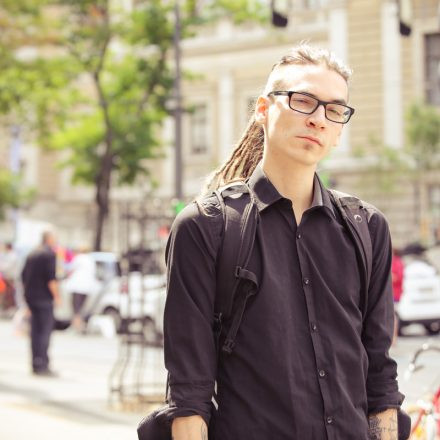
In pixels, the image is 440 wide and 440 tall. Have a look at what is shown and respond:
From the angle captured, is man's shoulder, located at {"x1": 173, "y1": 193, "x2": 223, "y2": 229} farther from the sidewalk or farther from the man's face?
the sidewalk

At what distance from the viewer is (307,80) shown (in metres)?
2.78

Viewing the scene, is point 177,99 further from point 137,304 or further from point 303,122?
point 303,122

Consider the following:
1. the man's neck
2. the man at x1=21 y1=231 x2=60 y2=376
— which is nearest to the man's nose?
the man's neck

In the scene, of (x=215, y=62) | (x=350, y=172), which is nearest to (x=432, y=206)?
(x=350, y=172)

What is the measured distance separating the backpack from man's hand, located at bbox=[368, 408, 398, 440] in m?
0.27

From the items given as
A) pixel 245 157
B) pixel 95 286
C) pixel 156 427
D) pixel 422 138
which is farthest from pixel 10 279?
pixel 156 427

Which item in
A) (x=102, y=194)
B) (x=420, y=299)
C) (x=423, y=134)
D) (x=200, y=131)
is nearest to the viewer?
(x=420, y=299)

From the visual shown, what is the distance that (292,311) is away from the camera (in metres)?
2.63

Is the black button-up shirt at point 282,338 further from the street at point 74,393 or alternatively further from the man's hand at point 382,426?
the street at point 74,393

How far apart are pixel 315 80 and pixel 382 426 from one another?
3.06ft

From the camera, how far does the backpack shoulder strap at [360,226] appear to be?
277 centimetres

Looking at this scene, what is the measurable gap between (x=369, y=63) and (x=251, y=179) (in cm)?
3316

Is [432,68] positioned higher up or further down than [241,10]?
further down

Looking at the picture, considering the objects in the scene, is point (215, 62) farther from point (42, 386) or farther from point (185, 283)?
point (185, 283)
